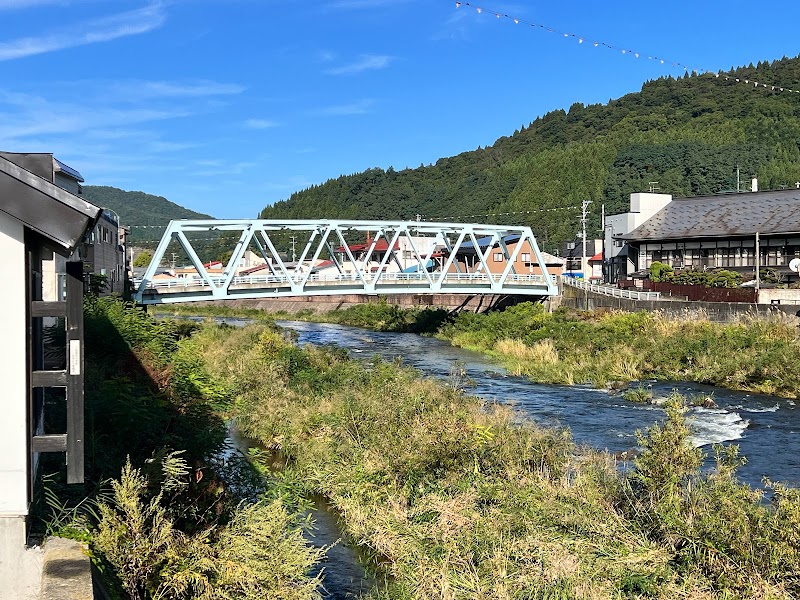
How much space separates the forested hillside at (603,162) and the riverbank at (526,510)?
67204 mm

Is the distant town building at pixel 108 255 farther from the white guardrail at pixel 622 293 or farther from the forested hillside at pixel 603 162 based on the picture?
the forested hillside at pixel 603 162

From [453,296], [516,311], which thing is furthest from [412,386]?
[453,296]

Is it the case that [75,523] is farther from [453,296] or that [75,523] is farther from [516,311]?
[453,296]

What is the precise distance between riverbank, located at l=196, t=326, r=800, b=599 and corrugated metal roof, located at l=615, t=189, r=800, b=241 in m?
28.8

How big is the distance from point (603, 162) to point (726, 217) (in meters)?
55.3

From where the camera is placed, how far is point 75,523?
5.56 m

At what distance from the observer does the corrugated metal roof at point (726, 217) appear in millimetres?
37750

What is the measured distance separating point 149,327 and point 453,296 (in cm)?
3310

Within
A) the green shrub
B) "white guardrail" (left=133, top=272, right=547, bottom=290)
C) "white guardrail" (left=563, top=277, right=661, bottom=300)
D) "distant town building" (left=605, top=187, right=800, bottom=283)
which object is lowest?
"white guardrail" (left=563, top=277, right=661, bottom=300)

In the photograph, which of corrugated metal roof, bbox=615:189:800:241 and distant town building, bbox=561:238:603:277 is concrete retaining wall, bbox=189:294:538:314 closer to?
corrugated metal roof, bbox=615:189:800:241

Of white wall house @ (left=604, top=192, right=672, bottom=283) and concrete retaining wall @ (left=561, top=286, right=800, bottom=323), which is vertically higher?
white wall house @ (left=604, top=192, right=672, bottom=283)

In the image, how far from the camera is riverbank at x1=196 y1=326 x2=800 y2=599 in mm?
6941

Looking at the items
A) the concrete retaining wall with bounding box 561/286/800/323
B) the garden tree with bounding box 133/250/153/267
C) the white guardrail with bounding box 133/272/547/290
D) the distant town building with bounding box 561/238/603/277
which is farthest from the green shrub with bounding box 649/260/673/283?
the garden tree with bounding box 133/250/153/267

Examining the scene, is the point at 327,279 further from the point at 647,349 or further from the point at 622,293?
the point at 647,349
